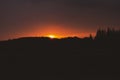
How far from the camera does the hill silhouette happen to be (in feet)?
451

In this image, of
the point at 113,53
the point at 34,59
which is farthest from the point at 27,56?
the point at 113,53

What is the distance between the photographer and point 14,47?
15625cm

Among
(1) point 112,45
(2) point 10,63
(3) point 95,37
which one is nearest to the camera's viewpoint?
(2) point 10,63

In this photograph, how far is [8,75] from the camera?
447 feet

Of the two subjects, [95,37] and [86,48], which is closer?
[86,48]

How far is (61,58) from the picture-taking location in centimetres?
14762

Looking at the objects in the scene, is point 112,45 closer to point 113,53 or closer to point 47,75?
point 113,53

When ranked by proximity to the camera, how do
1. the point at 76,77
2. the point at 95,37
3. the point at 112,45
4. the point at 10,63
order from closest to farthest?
1. the point at 76,77
2. the point at 10,63
3. the point at 112,45
4. the point at 95,37

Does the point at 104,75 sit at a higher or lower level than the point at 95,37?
lower

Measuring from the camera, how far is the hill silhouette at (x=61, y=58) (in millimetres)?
137375

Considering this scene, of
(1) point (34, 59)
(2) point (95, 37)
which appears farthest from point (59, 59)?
(2) point (95, 37)

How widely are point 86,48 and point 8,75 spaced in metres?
29.6

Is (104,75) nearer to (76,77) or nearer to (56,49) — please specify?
(76,77)

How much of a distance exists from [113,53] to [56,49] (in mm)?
17937
